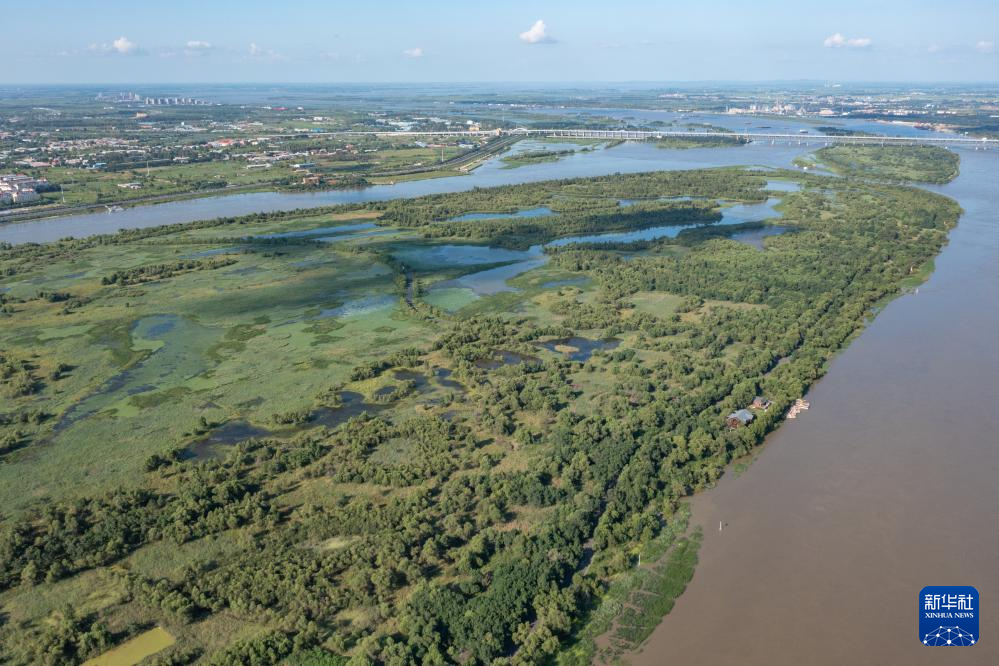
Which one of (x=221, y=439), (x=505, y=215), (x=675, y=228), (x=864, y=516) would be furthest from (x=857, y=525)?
(x=505, y=215)

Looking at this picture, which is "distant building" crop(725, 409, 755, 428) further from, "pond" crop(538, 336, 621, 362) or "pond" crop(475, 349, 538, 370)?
"pond" crop(475, 349, 538, 370)

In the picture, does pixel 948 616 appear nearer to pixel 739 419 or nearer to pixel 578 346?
pixel 739 419

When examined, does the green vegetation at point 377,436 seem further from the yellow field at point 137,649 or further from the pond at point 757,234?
the pond at point 757,234

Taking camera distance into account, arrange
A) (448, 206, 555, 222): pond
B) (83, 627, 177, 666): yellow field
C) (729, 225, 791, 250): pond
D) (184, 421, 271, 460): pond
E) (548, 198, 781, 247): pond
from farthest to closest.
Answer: (448, 206, 555, 222): pond
(548, 198, 781, 247): pond
(729, 225, 791, 250): pond
(184, 421, 271, 460): pond
(83, 627, 177, 666): yellow field

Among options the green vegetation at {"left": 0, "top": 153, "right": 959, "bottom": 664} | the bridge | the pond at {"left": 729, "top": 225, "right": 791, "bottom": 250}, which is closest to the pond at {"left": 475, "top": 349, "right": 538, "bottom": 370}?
the green vegetation at {"left": 0, "top": 153, "right": 959, "bottom": 664}

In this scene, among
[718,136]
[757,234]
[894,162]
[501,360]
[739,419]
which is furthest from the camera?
[718,136]

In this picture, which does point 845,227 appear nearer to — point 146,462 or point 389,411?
point 389,411
